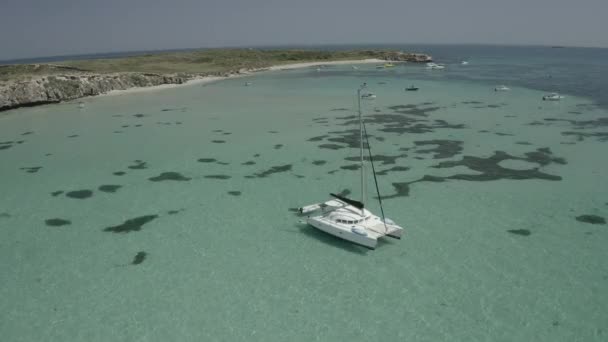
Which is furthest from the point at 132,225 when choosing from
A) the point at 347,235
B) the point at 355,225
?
the point at 355,225

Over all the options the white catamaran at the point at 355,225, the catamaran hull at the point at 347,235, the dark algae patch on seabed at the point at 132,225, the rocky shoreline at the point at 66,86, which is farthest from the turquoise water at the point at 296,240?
the rocky shoreline at the point at 66,86

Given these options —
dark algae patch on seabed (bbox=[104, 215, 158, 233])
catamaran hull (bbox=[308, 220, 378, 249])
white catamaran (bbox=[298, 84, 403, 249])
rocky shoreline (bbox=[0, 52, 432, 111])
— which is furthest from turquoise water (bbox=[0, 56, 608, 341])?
rocky shoreline (bbox=[0, 52, 432, 111])

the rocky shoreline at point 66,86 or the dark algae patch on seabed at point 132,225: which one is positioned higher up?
the rocky shoreline at point 66,86

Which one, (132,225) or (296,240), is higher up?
(132,225)

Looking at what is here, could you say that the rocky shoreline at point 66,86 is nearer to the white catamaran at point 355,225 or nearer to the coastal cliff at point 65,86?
the coastal cliff at point 65,86

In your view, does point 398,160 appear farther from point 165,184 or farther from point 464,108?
point 464,108

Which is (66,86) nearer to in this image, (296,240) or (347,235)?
(296,240)
